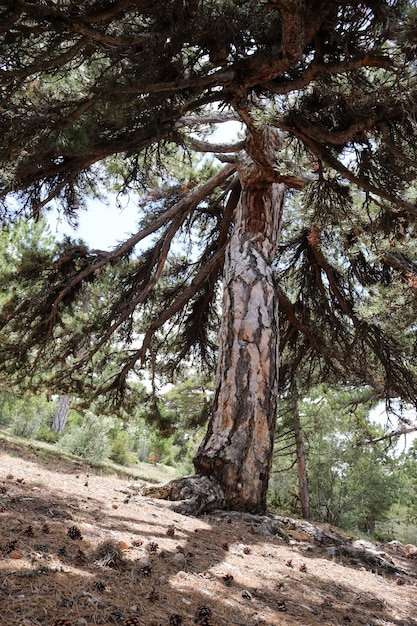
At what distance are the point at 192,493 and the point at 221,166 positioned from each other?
6.09 metres

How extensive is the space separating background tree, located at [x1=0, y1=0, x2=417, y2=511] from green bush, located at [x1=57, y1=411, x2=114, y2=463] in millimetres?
5931

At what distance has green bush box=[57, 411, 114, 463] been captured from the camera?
13398 millimetres

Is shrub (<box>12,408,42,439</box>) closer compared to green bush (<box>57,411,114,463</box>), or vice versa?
green bush (<box>57,411,114,463</box>)

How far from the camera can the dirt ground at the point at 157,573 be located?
5.89 feet

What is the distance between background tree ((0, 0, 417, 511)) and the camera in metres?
2.81

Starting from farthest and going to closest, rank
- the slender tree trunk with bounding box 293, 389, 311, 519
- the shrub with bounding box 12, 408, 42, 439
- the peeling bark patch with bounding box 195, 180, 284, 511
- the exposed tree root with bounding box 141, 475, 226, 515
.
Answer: the shrub with bounding box 12, 408, 42, 439 < the slender tree trunk with bounding box 293, 389, 311, 519 < the peeling bark patch with bounding box 195, 180, 284, 511 < the exposed tree root with bounding box 141, 475, 226, 515

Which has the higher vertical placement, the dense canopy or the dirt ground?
the dense canopy

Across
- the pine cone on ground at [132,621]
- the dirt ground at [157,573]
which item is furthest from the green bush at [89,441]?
the pine cone on ground at [132,621]

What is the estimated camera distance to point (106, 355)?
26.8 feet

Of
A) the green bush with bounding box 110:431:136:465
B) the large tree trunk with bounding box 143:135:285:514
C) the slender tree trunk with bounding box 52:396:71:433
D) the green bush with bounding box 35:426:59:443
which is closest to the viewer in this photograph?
the large tree trunk with bounding box 143:135:285:514

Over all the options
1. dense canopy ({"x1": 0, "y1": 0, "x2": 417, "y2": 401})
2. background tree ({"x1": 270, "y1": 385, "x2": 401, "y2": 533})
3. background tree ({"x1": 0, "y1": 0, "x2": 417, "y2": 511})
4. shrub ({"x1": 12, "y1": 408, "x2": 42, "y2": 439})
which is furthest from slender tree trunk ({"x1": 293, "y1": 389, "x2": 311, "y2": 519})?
shrub ({"x1": 12, "y1": 408, "x2": 42, "y2": 439})

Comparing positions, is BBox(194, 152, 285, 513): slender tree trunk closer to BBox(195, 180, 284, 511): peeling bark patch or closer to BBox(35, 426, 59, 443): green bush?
→ BBox(195, 180, 284, 511): peeling bark patch

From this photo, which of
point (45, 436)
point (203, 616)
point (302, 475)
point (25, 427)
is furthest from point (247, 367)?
point (25, 427)

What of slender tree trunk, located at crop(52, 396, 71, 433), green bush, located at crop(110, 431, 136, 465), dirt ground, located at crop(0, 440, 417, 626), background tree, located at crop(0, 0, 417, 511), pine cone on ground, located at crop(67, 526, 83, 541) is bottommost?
green bush, located at crop(110, 431, 136, 465)
